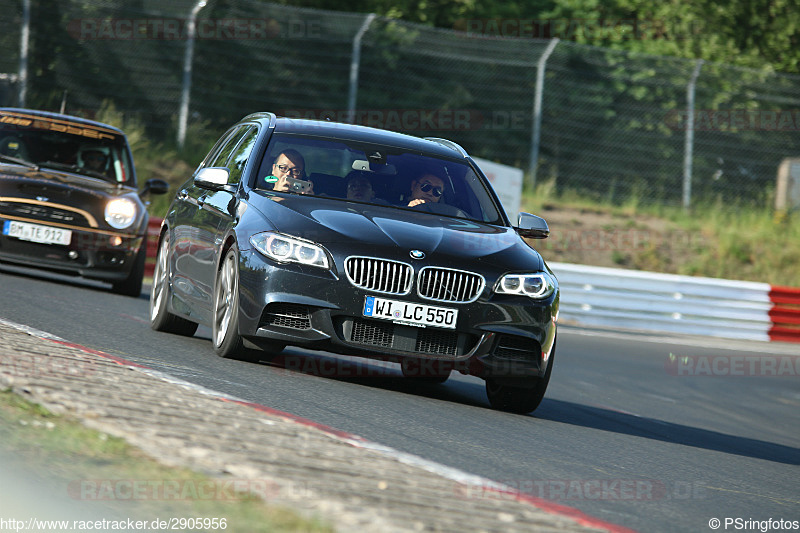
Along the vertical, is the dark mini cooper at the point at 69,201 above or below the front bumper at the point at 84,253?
above

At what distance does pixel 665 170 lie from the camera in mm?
23875

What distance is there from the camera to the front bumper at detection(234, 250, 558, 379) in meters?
7.36

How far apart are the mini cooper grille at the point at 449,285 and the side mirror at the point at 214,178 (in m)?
1.70

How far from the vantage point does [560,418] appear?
8.38 m

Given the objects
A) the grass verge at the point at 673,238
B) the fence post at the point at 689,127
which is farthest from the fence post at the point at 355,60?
the fence post at the point at 689,127

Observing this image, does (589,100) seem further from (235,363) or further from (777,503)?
(777,503)

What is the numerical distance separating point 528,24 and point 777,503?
1133 inches

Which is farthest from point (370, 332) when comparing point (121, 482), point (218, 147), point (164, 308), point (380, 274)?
point (121, 482)

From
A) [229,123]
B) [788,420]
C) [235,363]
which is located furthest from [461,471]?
[229,123]

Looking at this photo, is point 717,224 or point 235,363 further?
point 717,224

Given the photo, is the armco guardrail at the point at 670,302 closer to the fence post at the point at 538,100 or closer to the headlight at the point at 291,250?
the fence post at the point at 538,100

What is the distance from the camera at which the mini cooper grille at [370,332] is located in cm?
738

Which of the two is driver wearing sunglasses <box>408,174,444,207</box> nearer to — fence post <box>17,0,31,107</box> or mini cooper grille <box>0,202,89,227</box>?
mini cooper grille <box>0,202,89,227</box>

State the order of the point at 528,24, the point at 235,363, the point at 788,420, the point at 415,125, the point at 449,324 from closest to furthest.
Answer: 1. the point at 449,324
2. the point at 235,363
3. the point at 788,420
4. the point at 415,125
5. the point at 528,24
